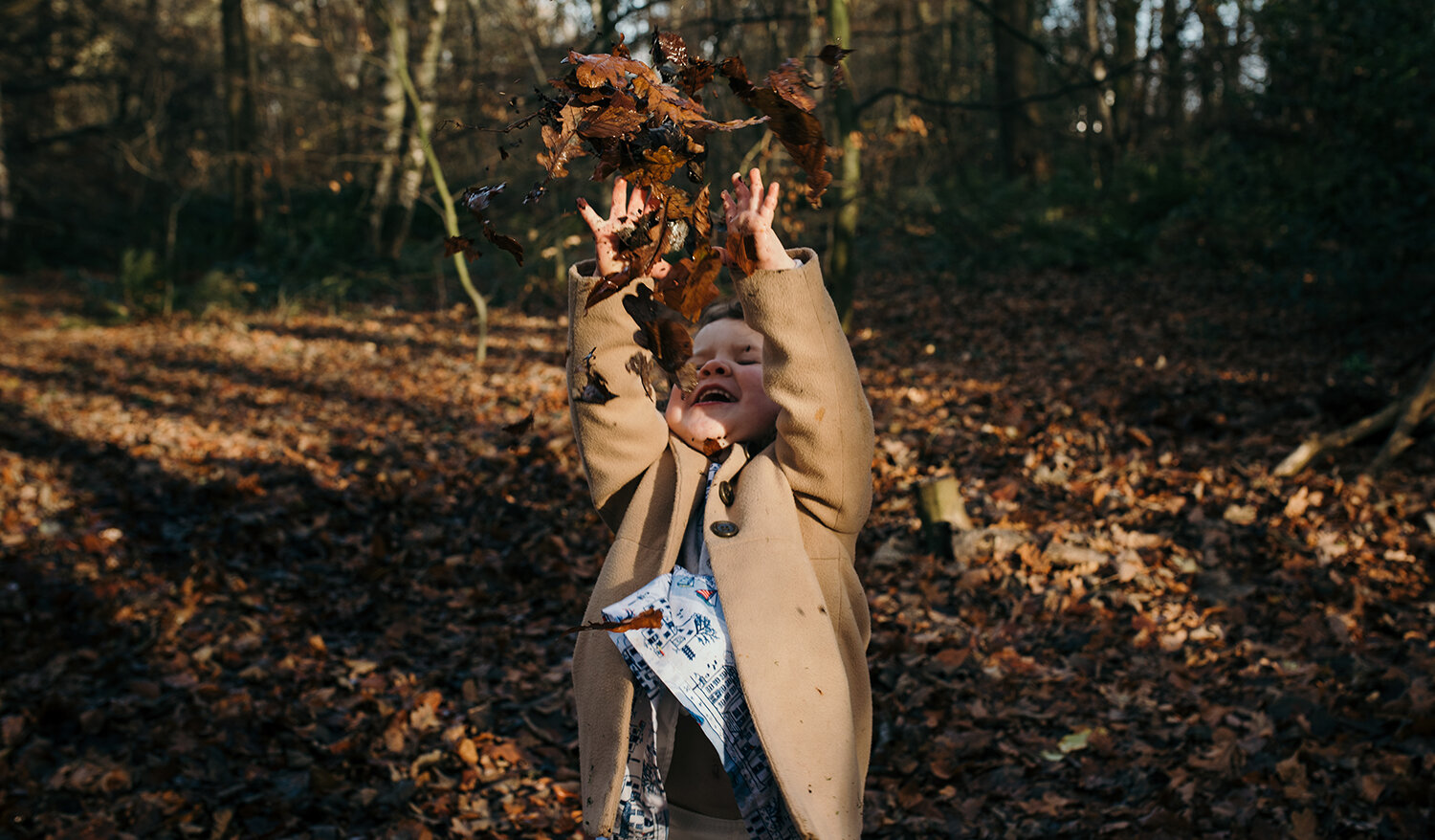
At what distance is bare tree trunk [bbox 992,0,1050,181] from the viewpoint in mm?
15961

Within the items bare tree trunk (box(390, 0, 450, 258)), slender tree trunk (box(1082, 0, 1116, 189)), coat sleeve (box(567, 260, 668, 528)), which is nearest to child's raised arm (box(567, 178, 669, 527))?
coat sleeve (box(567, 260, 668, 528))

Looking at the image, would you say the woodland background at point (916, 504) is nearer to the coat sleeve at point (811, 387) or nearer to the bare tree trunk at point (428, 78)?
the bare tree trunk at point (428, 78)

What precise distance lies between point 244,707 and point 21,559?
247 cm

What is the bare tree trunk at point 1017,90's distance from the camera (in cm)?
1596

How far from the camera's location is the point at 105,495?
6840mm

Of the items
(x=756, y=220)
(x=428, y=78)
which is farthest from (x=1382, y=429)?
(x=428, y=78)

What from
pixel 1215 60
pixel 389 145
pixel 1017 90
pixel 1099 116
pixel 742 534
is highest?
pixel 1017 90

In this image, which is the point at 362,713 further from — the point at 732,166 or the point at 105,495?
the point at 732,166

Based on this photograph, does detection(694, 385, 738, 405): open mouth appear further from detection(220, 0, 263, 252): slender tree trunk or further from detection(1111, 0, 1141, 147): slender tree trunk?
detection(220, 0, 263, 252): slender tree trunk

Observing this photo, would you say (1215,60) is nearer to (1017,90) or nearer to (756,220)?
(1017,90)

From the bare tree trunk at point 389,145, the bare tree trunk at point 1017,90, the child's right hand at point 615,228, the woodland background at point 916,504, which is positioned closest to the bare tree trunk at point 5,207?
the woodland background at point 916,504

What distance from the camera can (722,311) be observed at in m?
2.33

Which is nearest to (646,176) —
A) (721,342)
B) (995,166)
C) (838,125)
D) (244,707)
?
(721,342)

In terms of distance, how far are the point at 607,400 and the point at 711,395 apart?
0.27m
